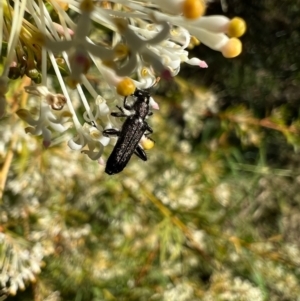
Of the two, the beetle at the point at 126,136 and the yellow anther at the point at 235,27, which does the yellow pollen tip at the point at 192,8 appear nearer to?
the yellow anther at the point at 235,27

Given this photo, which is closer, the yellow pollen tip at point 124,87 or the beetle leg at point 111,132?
the yellow pollen tip at point 124,87

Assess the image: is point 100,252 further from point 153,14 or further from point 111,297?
point 153,14

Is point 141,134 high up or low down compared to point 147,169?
up

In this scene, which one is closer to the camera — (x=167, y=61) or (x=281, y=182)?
(x=167, y=61)

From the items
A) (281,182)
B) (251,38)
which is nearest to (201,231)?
(281,182)

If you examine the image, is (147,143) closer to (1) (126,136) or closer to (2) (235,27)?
(1) (126,136)

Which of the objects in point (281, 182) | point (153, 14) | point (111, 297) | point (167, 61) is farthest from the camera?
point (281, 182)

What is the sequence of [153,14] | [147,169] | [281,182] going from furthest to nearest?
[281,182] → [147,169] → [153,14]

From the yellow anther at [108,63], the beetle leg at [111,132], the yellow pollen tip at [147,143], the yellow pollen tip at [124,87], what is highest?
the yellow anther at [108,63]

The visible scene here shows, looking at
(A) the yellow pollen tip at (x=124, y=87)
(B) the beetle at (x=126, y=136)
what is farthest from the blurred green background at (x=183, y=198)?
(A) the yellow pollen tip at (x=124, y=87)
